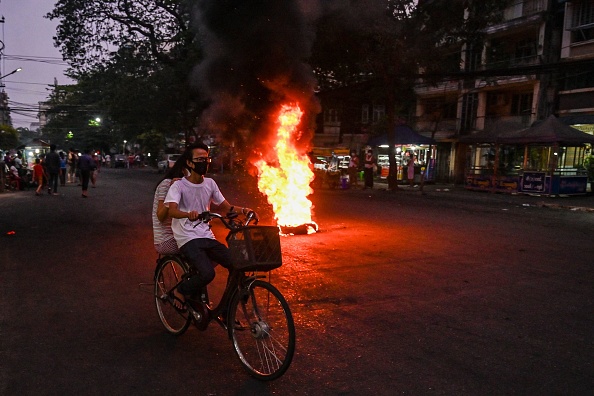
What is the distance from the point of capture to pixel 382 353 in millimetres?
3943

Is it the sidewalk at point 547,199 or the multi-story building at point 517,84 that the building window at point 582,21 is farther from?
the sidewalk at point 547,199

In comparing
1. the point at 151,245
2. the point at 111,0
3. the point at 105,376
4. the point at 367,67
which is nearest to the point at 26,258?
the point at 151,245

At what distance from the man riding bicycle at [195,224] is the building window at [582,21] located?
2433 cm

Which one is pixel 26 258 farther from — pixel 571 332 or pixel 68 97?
pixel 68 97

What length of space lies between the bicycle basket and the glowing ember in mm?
6937

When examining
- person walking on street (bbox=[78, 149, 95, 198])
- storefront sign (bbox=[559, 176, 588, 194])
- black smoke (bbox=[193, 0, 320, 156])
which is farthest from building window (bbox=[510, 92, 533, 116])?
person walking on street (bbox=[78, 149, 95, 198])

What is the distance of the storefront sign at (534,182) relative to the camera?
20028mm

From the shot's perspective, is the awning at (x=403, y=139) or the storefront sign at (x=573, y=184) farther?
the awning at (x=403, y=139)

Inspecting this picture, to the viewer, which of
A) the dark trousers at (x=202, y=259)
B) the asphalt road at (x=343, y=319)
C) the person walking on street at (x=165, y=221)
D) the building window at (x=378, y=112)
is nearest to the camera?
the asphalt road at (x=343, y=319)

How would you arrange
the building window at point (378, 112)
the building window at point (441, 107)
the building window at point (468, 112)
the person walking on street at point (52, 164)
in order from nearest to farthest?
the person walking on street at point (52, 164) < the building window at point (468, 112) < the building window at point (441, 107) < the building window at point (378, 112)

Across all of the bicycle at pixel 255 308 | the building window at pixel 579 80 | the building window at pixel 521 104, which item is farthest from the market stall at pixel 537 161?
the bicycle at pixel 255 308

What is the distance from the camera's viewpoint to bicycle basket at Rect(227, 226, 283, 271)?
11.0ft

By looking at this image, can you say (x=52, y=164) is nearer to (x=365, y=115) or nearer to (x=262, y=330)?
(x=262, y=330)

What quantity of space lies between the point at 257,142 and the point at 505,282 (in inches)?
256
